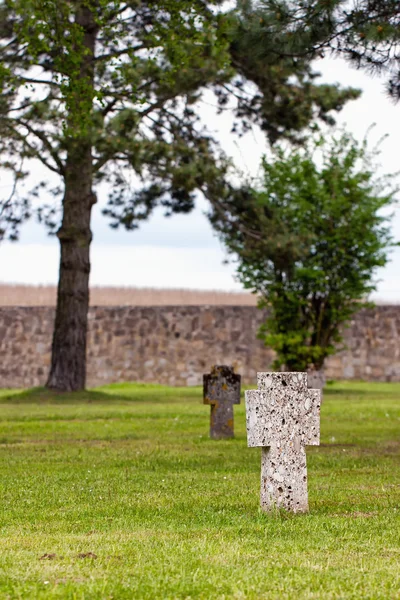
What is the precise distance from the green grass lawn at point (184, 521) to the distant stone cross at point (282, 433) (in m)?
0.18

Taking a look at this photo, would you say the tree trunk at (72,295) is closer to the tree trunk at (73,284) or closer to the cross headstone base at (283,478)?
the tree trunk at (73,284)

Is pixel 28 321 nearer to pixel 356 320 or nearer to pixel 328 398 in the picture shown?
pixel 356 320

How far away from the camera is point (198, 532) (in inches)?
250

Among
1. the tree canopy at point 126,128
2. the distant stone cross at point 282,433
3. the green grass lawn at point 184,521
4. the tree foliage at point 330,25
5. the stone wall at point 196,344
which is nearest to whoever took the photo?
the green grass lawn at point 184,521

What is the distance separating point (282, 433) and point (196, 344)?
24.5m

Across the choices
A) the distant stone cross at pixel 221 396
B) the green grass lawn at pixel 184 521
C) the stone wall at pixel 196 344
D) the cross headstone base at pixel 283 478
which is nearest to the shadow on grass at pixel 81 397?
the stone wall at pixel 196 344

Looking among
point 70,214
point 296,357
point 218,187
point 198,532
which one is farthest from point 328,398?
point 198,532

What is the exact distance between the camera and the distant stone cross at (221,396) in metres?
13.2

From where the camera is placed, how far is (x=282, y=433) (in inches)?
274

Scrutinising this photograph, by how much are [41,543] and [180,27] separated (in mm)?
11107

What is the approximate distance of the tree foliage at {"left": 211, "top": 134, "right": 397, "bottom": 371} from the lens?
25297 mm

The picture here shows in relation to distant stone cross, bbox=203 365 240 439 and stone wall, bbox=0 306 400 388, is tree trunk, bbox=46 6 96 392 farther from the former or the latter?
distant stone cross, bbox=203 365 240 439

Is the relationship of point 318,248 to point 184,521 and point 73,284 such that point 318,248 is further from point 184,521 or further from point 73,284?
point 184,521

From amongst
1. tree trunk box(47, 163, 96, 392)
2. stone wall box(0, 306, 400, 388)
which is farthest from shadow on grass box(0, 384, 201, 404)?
stone wall box(0, 306, 400, 388)
